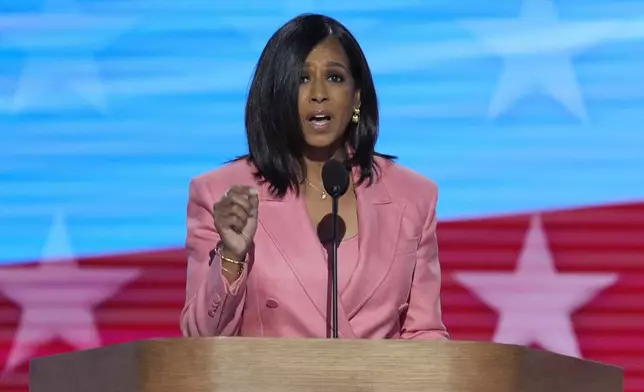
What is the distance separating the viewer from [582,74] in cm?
380

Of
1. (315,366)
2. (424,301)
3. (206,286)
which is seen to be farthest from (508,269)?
(315,366)

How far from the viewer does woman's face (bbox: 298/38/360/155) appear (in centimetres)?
274

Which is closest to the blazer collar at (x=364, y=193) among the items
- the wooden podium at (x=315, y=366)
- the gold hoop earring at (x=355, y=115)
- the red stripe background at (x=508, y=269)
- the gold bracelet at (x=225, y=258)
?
the gold hoop earring at (x=355, y=115)

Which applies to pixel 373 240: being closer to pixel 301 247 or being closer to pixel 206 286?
pixel 301 247

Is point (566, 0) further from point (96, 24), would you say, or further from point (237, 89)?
point (96, 24)

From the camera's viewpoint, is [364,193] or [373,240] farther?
[364,193]

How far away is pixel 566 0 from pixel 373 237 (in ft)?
4.53

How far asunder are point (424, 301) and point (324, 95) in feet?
1.55

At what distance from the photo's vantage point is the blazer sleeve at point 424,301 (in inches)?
109

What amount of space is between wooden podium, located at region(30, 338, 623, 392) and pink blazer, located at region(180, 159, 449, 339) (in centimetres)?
45

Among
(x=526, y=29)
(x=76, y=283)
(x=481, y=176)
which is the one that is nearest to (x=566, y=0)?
(x=526, y=29)

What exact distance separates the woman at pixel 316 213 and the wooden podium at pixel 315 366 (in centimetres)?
49

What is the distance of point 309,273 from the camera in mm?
2625

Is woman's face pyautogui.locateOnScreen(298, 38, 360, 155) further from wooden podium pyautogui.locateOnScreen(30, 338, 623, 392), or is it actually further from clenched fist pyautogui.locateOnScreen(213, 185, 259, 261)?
wooden podium pyautogui.locateOnScreen(30, 338, 623, 392)
